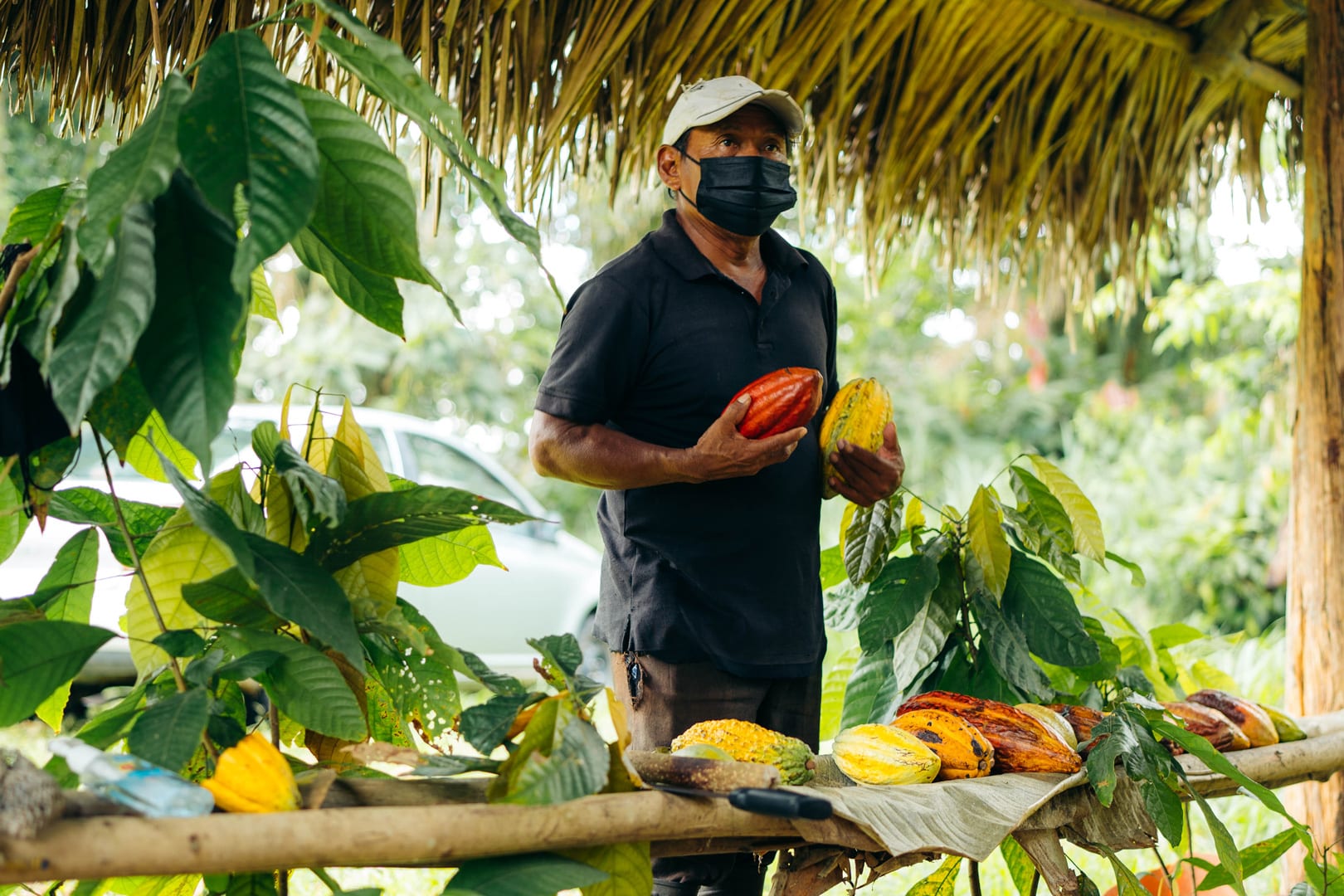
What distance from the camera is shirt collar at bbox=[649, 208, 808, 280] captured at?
1.94 meters

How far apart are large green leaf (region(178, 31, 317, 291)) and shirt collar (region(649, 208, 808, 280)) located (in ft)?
3.09

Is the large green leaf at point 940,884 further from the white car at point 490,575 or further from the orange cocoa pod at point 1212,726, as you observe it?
the white car at point 490,575

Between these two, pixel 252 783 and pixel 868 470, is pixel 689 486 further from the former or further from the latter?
pixel 252 783

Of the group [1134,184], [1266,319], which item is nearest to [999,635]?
[1134,184]

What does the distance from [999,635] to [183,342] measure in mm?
1496

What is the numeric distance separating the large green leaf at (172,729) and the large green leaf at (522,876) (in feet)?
0.89

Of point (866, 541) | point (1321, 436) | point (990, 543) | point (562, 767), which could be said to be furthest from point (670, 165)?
point (1321, 436)

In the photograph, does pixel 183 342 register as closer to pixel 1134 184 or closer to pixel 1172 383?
pixel 1134 184

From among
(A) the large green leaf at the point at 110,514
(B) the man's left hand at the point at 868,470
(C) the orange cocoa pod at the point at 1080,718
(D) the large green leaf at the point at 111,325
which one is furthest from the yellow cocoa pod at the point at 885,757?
(D) the large green leaf at the point at 111,325

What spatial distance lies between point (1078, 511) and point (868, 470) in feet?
1.88

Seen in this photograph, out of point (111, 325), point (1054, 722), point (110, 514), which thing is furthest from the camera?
point (1054, 722)

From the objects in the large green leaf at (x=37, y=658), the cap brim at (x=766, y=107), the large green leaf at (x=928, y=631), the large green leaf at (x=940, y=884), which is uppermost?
the cap brim at (x=766, y=107)

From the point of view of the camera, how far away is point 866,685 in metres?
Result: 2.21

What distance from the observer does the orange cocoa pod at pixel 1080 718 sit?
1.82 meters
